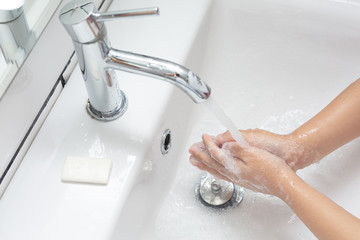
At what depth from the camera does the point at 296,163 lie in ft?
2.12

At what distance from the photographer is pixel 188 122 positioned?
2.42 ft

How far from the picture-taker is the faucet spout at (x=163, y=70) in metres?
0.50

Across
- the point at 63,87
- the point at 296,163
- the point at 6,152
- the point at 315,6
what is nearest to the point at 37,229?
the point at 6,152

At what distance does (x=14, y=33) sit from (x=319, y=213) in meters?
→ 0.42

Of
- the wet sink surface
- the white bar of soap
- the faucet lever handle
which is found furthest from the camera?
the wet sink surface

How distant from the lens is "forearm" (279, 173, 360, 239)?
54 cm

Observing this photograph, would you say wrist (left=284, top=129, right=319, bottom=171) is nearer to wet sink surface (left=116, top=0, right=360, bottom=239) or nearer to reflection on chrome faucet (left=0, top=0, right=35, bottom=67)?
wet sink surface (left=116, top=0, right=360, bottom=239)

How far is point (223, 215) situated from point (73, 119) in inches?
10.0

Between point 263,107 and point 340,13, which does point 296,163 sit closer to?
point 263,107

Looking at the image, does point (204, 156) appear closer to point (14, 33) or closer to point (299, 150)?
point (299, 150)

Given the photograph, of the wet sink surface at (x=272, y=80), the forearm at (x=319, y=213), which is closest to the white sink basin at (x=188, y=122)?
the wet sink surface at (x=272, y=80)

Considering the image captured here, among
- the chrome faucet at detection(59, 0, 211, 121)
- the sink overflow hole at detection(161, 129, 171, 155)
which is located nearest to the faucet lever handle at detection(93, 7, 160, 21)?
the chrome faucet at detection(59, 0, 211, 121)

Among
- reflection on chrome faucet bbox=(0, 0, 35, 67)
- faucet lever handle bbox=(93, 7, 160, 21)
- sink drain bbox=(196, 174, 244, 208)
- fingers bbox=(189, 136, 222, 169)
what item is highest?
faucet lever handle bbox=(93, 7, 160, 21)

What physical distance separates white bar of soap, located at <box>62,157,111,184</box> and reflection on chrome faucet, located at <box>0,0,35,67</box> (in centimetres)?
13
